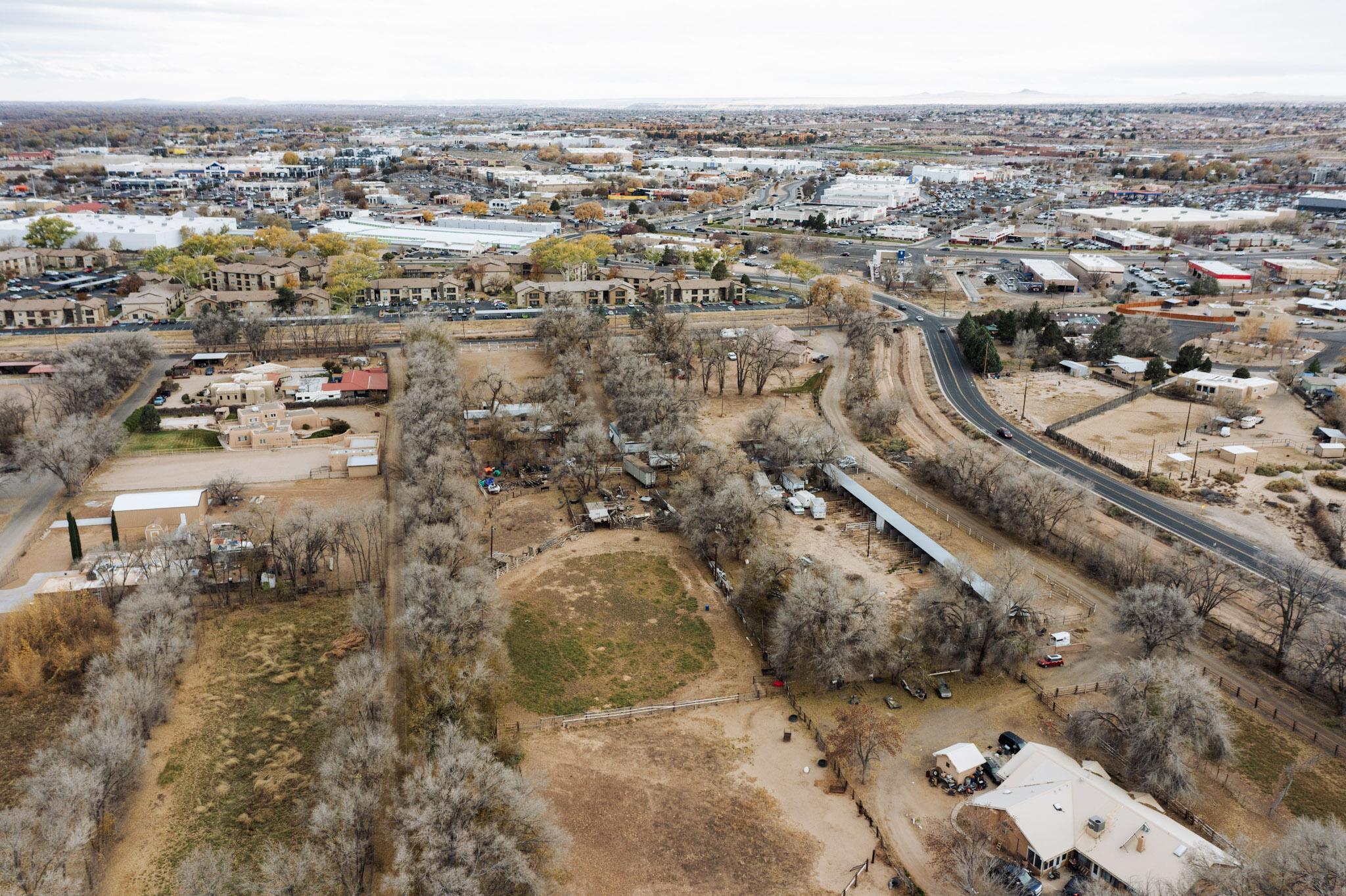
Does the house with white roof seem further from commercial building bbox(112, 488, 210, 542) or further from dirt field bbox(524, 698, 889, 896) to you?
commercial building bbox(112, 488, 210, 542)

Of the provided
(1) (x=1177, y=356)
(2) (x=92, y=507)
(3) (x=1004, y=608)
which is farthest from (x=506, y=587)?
(1) (x=1177, y=356)

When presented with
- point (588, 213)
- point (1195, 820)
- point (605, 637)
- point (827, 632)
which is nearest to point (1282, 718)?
point (1195, 820)

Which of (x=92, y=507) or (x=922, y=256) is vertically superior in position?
(x=922, y=256)

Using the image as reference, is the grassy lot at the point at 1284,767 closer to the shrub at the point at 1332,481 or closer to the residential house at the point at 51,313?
the shrub at the point at 1332,481

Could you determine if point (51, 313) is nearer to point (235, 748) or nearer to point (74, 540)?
point (74, 540)

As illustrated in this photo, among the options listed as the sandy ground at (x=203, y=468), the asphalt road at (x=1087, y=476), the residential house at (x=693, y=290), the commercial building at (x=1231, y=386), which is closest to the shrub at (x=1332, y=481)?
the asphalt road at (x=1087, y=476)

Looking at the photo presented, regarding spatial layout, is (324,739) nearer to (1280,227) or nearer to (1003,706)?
(1003,706)
